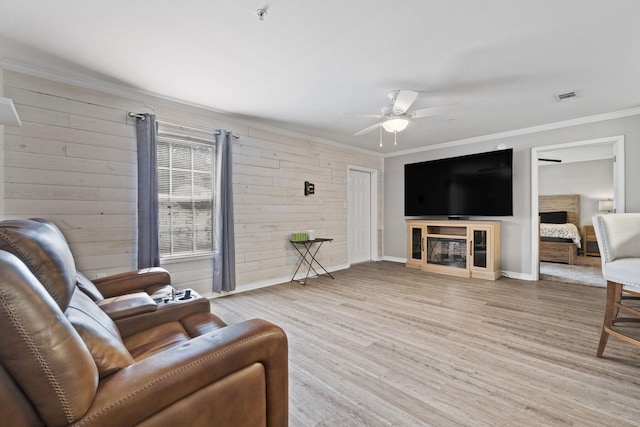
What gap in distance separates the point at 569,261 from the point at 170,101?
24.8 ft

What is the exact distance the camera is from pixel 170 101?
3.39m

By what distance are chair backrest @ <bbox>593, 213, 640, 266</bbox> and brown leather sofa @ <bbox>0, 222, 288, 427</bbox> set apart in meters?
2.49

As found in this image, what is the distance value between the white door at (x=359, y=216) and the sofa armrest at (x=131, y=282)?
12.9 ft

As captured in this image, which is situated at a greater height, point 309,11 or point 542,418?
point 309,11

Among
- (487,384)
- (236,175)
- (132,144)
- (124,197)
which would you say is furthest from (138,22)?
(487,384)

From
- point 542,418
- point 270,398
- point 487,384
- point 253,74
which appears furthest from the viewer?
point 253,74

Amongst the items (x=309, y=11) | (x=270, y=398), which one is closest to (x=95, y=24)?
(x=309, y=11)

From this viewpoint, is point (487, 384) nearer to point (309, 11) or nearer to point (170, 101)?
point (309, 11)

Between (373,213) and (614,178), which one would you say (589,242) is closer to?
(614,178)

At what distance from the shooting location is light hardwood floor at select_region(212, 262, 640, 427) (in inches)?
64.2

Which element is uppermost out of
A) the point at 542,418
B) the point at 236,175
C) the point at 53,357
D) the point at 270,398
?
the point at 236,175

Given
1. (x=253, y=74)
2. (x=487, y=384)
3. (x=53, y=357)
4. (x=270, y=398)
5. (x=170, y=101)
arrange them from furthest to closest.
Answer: (x=170, y=101) → (x=253, y=74) → (x=487, y=384) → (x=270, y=398) → (x=53, y=357)

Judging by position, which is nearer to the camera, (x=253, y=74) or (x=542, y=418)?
(x=542, y=418)

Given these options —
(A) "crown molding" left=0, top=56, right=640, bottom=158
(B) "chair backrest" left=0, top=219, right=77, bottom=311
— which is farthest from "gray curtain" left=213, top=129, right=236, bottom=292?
(B) "chair backrest" left=0, top=219, right=77, bottom=311
